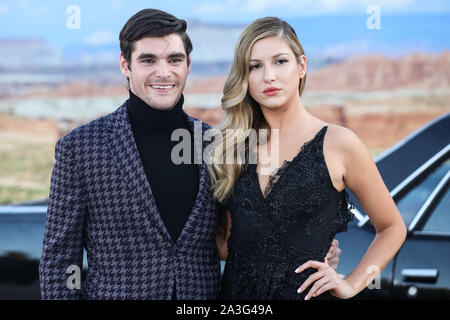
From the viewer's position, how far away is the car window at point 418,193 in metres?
2.46

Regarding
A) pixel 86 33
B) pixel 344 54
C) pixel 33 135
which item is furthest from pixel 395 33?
pixel 33 135

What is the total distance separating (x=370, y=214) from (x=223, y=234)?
1.77ft

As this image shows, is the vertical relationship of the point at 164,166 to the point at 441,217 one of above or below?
above

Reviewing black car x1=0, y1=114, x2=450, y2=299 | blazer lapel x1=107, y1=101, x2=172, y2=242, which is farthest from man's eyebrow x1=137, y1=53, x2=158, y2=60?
black car x1=0, y1=114, x2=450, y2=299

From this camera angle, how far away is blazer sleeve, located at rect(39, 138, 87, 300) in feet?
5.92

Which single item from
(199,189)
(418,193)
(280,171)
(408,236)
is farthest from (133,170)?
(418,193)

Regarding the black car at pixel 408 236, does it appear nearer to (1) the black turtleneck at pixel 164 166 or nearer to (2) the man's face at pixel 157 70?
(1) the black turtleneck at pixel 164 166

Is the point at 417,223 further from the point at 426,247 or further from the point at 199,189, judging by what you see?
the point at 199,189

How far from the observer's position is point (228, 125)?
211 cm

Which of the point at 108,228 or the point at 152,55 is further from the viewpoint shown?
the point at 152,55

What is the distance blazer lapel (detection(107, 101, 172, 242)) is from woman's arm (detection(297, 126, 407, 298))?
0.51 metres

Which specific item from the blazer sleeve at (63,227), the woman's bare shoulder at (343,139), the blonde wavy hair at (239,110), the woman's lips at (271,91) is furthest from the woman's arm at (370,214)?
the blazer sleeve at (63,227)

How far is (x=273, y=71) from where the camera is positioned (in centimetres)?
191

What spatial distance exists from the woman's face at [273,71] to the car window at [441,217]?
3.12 ft
